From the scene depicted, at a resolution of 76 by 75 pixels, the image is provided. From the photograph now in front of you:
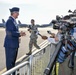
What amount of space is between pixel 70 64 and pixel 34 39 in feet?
33.4

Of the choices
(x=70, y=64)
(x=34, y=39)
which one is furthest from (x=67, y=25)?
(x=34, y=39)

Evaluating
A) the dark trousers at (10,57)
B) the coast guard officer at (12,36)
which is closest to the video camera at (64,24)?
the coast guard officer at (12,36)

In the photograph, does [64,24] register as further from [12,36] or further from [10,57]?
[10,57]

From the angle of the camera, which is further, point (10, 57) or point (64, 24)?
point (10, 57)

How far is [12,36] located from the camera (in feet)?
29.0

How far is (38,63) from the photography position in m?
7.49

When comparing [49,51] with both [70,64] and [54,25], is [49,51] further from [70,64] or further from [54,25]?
[54,25]

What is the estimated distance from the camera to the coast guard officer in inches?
344

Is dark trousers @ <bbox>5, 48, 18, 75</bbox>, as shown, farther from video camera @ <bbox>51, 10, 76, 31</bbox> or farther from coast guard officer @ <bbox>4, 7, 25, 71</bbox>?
video camera @ <bbox>51, 10, 76, 31</bbox>

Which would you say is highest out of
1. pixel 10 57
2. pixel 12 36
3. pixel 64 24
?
pixel 64 24

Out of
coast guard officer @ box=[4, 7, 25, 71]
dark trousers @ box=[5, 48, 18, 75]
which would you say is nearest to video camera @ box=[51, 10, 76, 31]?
coast guard officer @ box=[4, 7, 25, 71]

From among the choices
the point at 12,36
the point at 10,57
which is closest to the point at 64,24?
the point at 12,36

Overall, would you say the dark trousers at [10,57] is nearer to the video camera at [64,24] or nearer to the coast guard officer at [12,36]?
the coast guard officer at [12,36]

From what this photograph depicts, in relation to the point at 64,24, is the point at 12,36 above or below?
below
